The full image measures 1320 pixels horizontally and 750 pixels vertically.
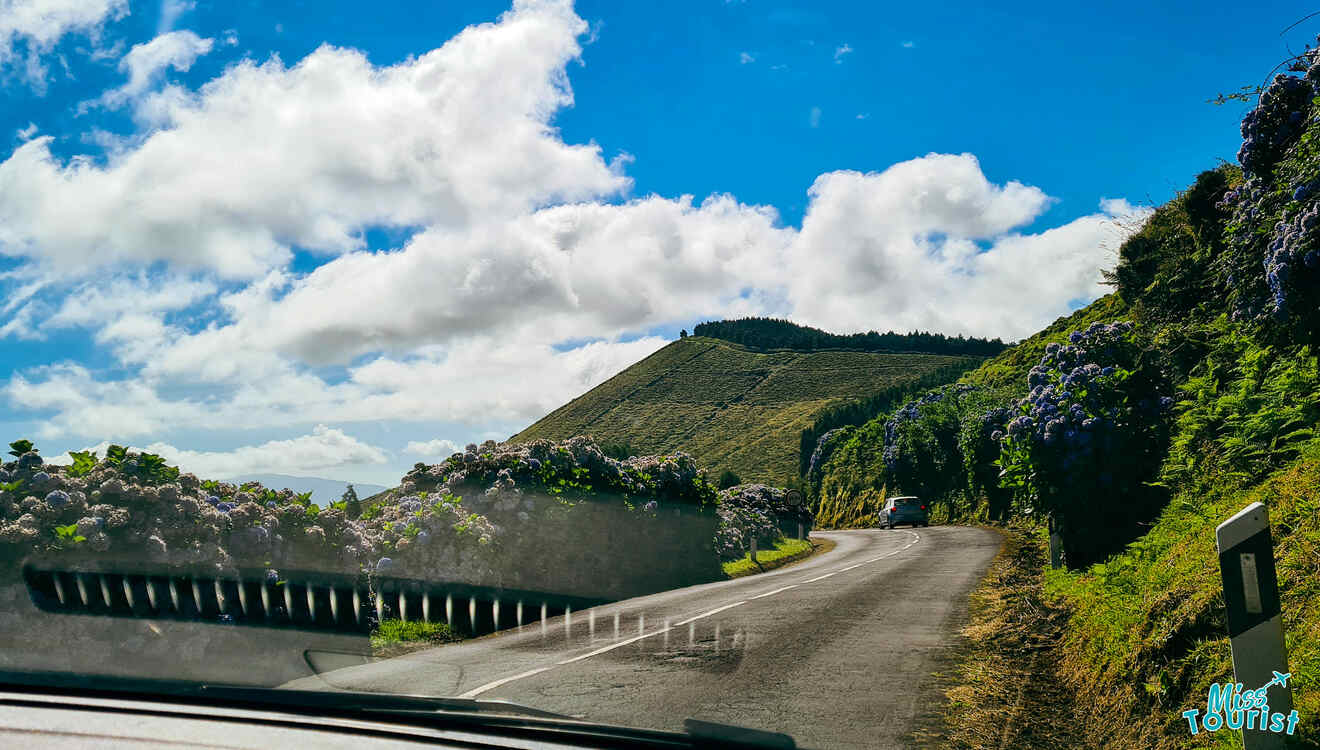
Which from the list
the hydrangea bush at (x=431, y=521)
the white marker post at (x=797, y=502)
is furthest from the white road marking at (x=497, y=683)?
the white marker post at (x=797, y=502)

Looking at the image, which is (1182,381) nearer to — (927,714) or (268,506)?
(927,714)

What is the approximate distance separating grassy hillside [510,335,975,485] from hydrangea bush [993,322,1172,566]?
2893 inches

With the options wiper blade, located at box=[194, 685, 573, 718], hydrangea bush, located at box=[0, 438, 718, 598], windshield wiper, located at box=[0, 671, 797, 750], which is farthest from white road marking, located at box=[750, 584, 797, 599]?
wiper blade, located at box=[194, 685, 573, 718]

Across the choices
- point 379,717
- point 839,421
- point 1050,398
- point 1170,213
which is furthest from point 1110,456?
point 839,421

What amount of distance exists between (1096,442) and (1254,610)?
743 centimetres

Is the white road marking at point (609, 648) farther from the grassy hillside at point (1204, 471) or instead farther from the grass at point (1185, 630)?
the grass at point (1185, 630)

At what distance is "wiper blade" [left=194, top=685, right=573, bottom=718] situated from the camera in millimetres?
3758

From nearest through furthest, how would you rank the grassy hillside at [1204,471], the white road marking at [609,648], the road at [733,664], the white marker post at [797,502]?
1. the grassy hillside at [1204,471]
2. the road at [733,664]
3. the white road marking at [609,648]
4. the white marker post at [797,502]

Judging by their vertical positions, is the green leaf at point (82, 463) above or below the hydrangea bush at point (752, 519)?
above

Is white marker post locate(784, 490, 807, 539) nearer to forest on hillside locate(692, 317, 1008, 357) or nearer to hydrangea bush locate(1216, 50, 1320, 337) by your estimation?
hydrangea bush locate(1216, 50, 1320, 337)

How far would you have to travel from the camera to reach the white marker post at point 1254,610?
3.47 metres

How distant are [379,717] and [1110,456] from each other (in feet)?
32.2

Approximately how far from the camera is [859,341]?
138 m

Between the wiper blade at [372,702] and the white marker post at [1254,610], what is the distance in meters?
3.18
